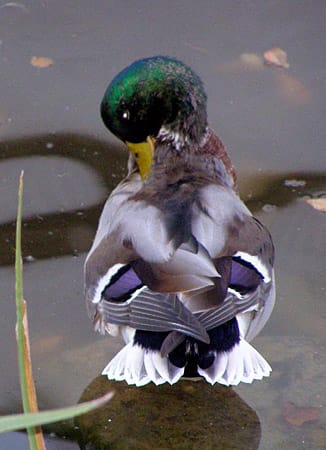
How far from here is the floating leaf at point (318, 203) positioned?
499cm

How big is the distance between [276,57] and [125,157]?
4.05 ft

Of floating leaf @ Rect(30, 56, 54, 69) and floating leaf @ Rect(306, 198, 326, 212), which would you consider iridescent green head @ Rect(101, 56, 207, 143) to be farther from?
floating leaf @ Rect(30, 56, 54, 69)

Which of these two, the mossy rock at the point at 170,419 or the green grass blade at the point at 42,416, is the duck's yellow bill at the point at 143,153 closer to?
the mossy rock at the point at 170,419

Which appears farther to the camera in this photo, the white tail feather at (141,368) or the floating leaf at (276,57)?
the floating leaf at (276,57)

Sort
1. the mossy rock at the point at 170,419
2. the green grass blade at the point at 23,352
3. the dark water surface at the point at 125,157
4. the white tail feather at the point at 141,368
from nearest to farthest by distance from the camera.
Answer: the green grass blade at the point at 23,352, the white tail feather at the point at 141,368, the mossy rock at the point at 170,419, the dark water surface at the point at 125,157

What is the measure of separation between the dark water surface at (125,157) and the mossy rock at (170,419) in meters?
0.01

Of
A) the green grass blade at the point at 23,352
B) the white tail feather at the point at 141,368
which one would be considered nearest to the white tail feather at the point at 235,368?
the white tail feather at the point at 141,368

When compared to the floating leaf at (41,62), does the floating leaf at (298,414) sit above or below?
below

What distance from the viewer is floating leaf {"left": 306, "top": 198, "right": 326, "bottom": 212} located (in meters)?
4.99

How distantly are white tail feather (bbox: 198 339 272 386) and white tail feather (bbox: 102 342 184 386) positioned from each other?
0.12m

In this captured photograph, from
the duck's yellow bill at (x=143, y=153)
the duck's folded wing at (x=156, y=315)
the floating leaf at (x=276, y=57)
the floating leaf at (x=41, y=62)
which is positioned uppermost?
the duck's folded wing at (x=156, y=315)

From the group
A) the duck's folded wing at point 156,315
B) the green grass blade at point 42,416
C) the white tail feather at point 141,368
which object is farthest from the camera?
A: the white tail feather at point 141,368

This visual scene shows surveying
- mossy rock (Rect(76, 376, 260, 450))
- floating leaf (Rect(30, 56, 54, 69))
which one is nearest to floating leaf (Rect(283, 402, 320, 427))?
mossy rock (Rect(76, 376, 260, 450))

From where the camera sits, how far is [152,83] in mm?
4367
